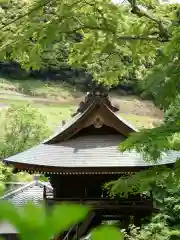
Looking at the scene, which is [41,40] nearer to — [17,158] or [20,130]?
[17,158]

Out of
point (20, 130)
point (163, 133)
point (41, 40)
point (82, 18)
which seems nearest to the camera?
point (163, 133)

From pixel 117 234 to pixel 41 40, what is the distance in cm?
447

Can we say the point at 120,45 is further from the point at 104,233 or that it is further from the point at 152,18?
the point at 104,233

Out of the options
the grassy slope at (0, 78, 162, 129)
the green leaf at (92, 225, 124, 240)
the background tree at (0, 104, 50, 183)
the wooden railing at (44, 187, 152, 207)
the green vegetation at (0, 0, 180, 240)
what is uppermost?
the green leaf at (92, 225, 124, 240)

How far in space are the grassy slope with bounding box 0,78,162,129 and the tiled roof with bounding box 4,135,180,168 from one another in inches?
1183

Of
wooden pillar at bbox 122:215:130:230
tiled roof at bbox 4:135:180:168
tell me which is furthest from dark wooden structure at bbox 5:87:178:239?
wooden pillar at bbox 122:215:130:230

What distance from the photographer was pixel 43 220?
369mm

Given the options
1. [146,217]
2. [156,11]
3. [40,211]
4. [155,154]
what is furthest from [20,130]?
[40,211]

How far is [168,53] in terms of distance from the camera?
3707 millimetres

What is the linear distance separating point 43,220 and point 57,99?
45.7 meters

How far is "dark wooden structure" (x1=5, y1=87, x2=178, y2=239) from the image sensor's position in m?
9.48

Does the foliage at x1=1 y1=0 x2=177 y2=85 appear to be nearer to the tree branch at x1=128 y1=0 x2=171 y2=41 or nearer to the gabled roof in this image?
the tree branch at x1=128 y1=0 x2=171 y2=41

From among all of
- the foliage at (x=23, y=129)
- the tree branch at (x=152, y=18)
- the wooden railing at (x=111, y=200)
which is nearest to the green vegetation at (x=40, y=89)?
the foliage at (x=23, y=129)

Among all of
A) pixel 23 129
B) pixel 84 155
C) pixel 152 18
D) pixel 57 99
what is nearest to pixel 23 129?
pixel 23 129
